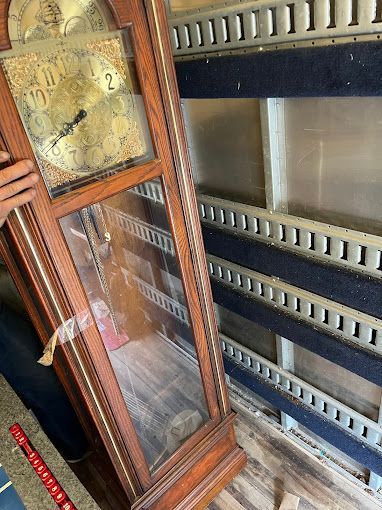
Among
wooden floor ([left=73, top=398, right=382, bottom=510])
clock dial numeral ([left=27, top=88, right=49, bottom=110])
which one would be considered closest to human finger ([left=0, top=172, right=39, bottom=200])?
clock dial numeral ([left=27, top=88, right=49, bottom=110])

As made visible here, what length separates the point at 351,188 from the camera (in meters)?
1.09

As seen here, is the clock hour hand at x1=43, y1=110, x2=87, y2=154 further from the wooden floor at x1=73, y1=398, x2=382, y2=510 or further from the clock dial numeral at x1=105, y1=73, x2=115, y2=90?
the wooden floor at x1=73, y1=398, x2=382, y2=510

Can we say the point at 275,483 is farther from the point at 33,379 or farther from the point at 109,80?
the point at 109,80

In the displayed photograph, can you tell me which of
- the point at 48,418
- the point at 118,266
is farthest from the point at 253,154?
the point at 48,418

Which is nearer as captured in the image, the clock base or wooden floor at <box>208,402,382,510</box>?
the clock base

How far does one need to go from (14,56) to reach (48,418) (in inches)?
51.5

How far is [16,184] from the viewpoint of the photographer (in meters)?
0.78

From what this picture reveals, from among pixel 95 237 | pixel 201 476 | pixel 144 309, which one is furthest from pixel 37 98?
pixel 201 476

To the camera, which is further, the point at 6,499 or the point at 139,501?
the point at 139,501

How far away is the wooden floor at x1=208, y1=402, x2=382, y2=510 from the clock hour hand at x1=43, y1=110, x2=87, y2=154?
139 centimetres

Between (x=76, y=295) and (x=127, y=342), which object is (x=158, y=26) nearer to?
(x=76, y=295)

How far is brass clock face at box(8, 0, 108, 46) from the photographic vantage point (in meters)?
0.74

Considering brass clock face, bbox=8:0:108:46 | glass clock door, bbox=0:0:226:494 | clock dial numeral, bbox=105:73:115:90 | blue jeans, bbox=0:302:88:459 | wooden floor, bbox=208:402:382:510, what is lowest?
wooden floor, bbox=208:402:382:510

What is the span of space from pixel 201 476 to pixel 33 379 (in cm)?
70
